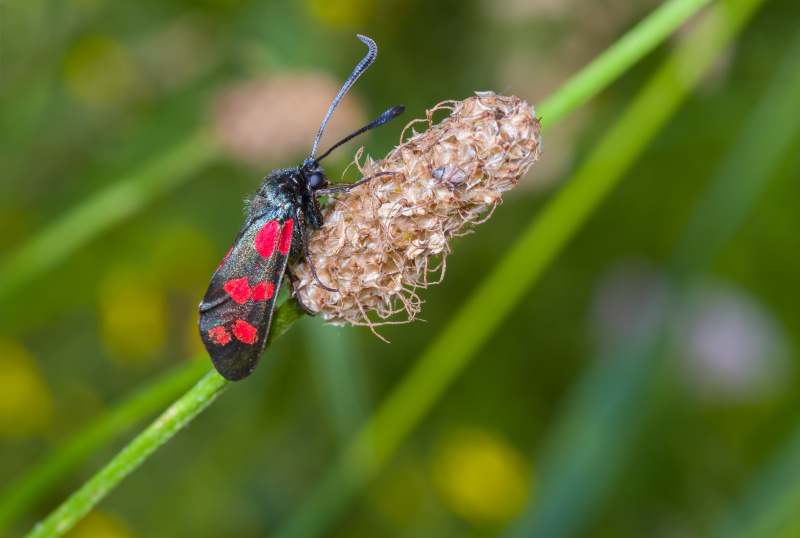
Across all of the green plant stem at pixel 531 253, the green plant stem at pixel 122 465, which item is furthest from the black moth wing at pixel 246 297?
the green plant stem at pixel 531 253

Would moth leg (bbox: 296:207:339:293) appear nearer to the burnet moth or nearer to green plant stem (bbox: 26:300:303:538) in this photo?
the burnet moth

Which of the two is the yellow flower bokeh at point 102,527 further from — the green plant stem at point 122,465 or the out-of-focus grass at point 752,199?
the out-of-focus grass at point 752,199

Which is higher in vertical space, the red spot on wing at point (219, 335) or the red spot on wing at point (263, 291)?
the red spot on wing at point (263, 291)

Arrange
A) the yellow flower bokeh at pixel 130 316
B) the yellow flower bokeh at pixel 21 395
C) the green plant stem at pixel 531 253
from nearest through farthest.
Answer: the green plant stem at pixel 531 253, the yellow flower bokeh at pixel 21 395, the yellow flower bokeh at pixel 130 316

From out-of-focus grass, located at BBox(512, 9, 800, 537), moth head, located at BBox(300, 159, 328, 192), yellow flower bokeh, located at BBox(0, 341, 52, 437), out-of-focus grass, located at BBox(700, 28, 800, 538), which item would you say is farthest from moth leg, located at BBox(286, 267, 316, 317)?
yellow flower bokeh, located at BBox(0, 341, 52, 437)

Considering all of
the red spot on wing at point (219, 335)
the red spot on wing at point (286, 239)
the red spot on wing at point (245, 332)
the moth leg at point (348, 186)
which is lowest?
the red spot on wing at point (219, 335)

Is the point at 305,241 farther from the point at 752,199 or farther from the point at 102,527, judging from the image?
the point at 102,527

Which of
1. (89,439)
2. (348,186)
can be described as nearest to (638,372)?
(348,186)

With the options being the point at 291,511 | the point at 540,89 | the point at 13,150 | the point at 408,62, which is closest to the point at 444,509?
the point at 291,511
